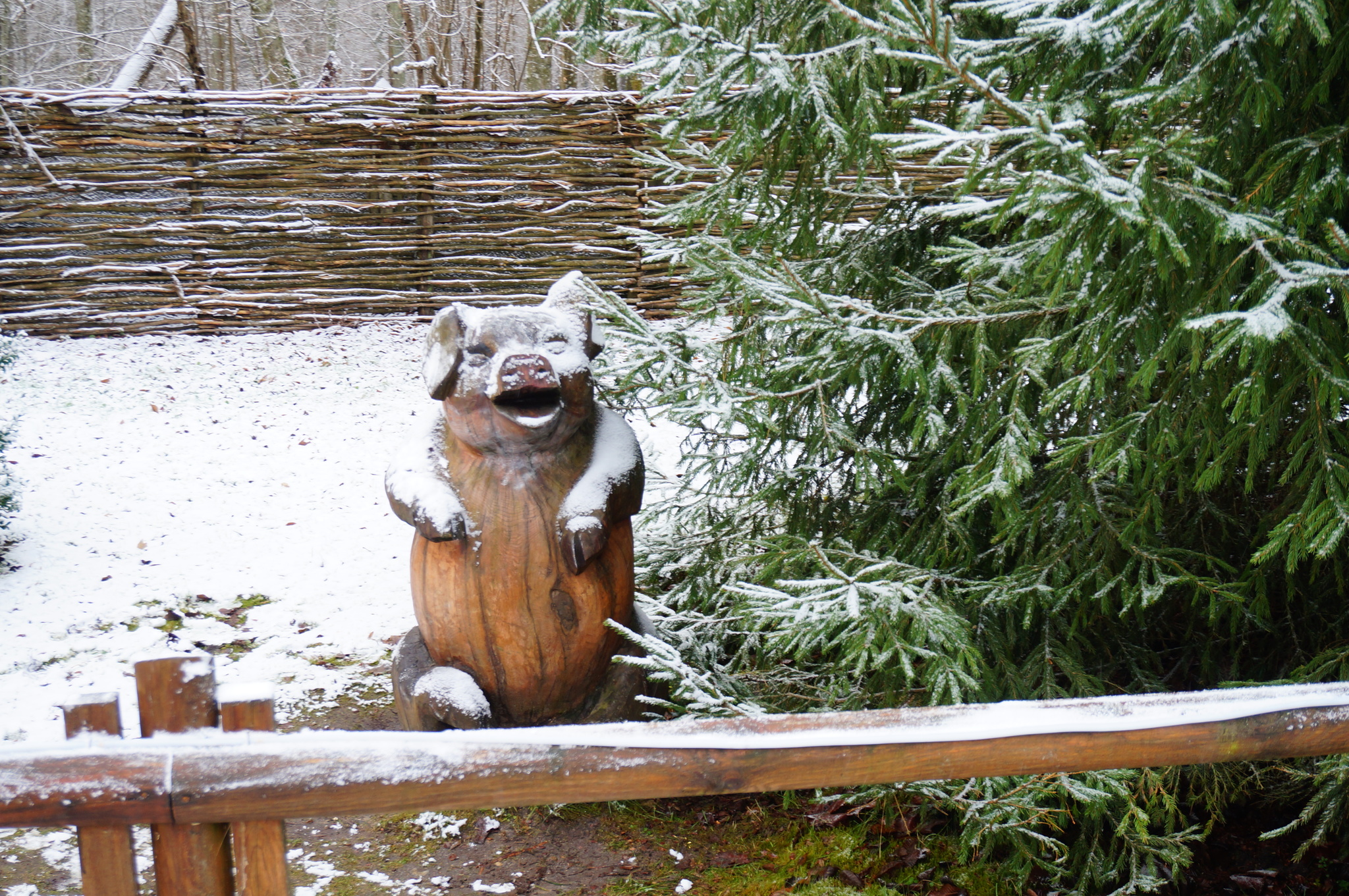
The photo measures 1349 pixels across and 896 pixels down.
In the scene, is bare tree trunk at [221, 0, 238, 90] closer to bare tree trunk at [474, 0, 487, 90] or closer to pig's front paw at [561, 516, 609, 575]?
bare tree trunk at [474, 0, 487, 90]

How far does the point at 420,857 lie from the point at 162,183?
7.16 m

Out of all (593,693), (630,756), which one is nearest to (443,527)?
(593,693)

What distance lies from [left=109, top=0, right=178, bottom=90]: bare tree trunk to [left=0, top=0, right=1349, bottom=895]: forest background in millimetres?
7724

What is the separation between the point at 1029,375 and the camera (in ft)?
9.60

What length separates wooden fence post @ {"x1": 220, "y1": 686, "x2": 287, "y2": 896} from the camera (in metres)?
1.65

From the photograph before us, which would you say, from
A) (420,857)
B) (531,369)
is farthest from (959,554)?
(420,857)

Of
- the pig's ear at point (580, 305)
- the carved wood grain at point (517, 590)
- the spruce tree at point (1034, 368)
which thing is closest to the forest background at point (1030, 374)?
the spruce tree at point (1034, 368)

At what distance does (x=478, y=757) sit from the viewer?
5.44 ft

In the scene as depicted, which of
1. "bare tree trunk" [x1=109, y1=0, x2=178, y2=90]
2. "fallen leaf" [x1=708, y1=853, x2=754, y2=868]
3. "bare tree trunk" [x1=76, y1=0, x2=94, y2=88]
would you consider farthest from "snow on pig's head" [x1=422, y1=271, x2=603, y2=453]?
"bare tree trunk" [x1=76, y1=0, x2=94, y2=88]

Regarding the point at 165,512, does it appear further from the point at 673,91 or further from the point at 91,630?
the point at 673,91

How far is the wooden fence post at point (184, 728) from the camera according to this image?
1.61 m

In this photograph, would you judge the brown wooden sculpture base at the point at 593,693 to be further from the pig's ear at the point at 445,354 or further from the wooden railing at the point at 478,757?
the wooden railing at the point at 478,757

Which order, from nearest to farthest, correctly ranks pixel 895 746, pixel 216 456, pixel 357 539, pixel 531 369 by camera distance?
pixel 895 746 → pixel 531 369 → pixel 357 539 → pixel 216 456

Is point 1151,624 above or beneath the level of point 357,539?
above
